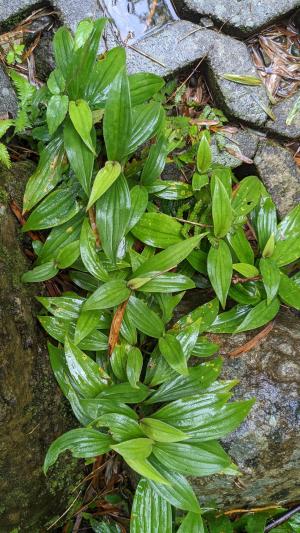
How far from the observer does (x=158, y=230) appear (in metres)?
2.43

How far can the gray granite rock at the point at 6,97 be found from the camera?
2.50 meters

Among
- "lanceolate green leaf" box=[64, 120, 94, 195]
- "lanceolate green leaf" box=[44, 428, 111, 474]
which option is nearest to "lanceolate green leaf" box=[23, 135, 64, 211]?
"lanceolate green leaf" box=[64, 120, 94, 195]

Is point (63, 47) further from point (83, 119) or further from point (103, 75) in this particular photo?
point (83, 119)

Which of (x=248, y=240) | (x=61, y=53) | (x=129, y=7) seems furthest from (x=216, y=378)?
(x=129, y=7)

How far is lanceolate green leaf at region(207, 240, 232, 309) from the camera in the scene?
2373 mm

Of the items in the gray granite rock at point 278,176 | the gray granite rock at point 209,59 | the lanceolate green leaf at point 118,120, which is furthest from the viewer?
the gray granite rock at point 278,176

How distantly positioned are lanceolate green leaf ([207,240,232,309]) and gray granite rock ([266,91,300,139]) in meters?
0.88

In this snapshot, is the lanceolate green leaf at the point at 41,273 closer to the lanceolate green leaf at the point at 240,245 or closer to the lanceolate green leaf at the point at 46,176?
the lanceolate green leaf at the point at 46,176

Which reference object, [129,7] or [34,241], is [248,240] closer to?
[34,241]

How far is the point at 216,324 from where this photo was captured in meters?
2.50

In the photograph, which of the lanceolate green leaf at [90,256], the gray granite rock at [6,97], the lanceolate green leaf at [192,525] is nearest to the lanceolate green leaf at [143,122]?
the lanceolate green leaf at [90,256]

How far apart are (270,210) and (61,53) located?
4.36 ft

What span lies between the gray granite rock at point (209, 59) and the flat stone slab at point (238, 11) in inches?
2.9

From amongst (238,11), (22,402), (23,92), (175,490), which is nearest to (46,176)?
(23,92)
